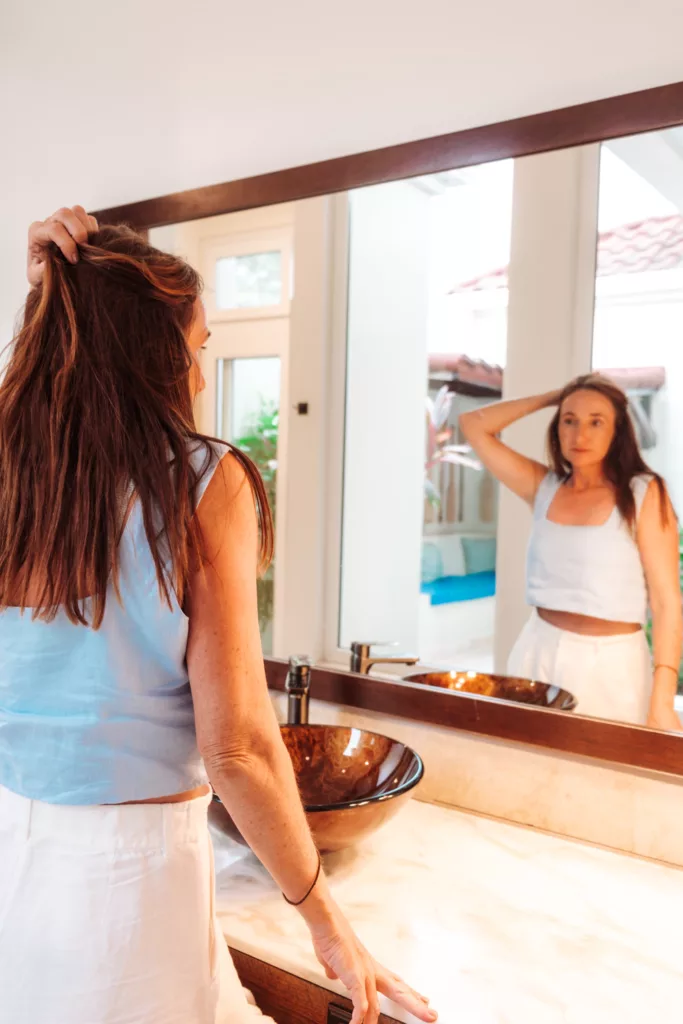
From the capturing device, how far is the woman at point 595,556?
134 centimetres

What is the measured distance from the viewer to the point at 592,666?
1407 mm

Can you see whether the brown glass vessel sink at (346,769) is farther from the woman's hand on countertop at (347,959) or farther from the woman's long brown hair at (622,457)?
the woman's long brown hair at (622,457)

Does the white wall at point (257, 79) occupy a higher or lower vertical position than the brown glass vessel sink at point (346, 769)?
higher

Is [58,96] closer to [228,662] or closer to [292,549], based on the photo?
[292,549]

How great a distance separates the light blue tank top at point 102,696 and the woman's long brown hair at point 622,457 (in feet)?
2.40

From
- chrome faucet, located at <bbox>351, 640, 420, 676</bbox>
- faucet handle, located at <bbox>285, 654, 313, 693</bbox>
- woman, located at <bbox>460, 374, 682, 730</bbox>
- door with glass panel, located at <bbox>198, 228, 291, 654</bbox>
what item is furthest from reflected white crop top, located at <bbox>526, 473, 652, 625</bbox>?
door with glass panel, located at <bbox>198, 228, 291, 654</bbox>

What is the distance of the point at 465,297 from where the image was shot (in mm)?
1492

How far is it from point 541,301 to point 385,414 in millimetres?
356

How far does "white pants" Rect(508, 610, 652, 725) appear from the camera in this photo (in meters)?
1.36

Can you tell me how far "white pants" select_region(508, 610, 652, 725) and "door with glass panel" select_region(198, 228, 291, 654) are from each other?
54cm

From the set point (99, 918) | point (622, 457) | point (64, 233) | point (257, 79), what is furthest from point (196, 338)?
point (257, 79)

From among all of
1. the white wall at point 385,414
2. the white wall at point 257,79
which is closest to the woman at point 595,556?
the white wall at point 385,414

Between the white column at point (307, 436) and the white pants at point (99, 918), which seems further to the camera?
the white column at point (307, 436)

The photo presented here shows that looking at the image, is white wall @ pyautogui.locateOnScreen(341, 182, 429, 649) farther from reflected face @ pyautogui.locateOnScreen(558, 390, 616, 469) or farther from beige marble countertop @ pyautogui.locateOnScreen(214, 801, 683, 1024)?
beige marble countertop @ pyautogui.locateOnScreen(214, 801, 683, 1024)
